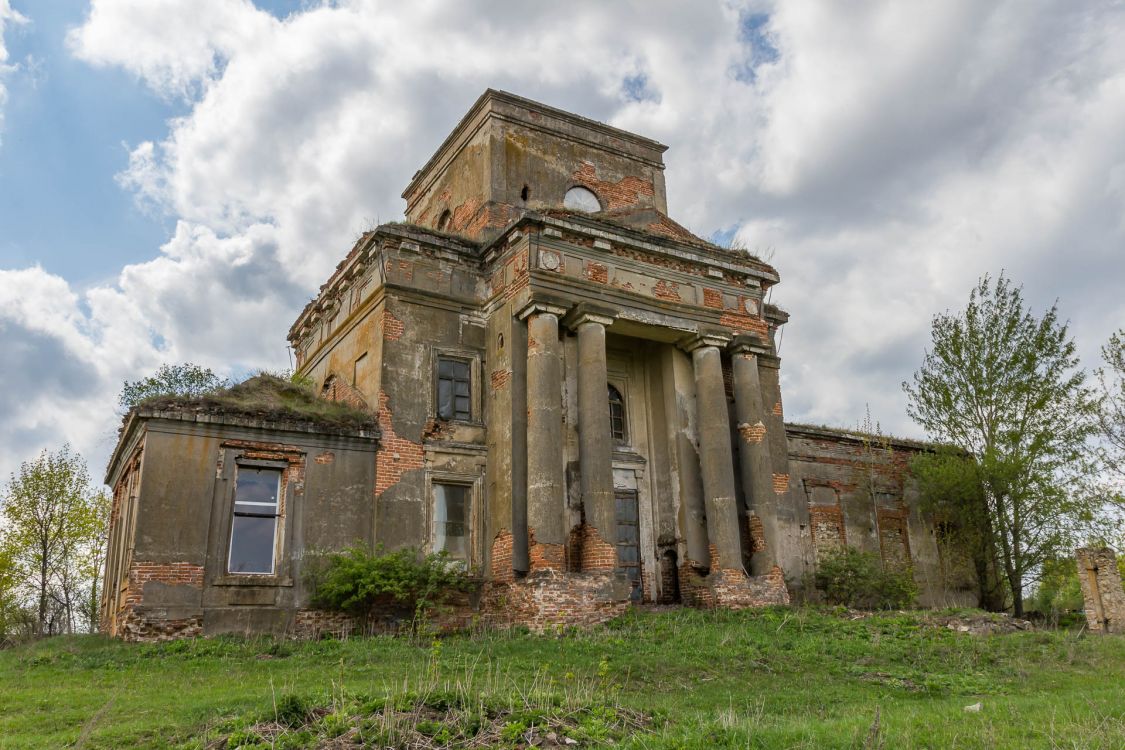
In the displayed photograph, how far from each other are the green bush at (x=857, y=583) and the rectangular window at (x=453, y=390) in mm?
9374

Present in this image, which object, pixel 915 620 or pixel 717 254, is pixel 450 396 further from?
pixel 915 620

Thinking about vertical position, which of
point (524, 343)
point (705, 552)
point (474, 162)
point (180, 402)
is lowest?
point (705, 552)

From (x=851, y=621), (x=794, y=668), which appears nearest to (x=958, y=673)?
(x=794, y=668)

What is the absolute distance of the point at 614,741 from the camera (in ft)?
23.4

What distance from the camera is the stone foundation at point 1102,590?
58.7ft

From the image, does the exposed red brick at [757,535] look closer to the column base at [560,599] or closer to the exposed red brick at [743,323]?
the column base at [560,599]

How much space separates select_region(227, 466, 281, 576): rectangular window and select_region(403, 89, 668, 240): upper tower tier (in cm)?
739

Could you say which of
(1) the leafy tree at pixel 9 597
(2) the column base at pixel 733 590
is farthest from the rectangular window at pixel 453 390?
(1) the leafy tree at pixel 9 597

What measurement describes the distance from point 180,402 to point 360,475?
3.63 m

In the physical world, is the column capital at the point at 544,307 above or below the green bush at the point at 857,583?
above

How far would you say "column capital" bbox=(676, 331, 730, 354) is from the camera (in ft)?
64.7

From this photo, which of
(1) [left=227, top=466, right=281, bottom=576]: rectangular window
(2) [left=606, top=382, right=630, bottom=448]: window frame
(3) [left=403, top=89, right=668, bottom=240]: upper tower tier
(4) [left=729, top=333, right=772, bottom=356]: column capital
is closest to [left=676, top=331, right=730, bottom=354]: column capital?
(4) [left=729, top=333, right=772, bottom=356]: column capital

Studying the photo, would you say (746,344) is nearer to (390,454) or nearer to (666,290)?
(666,290)

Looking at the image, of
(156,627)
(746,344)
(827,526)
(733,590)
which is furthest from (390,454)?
(827,526)
